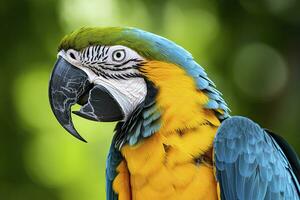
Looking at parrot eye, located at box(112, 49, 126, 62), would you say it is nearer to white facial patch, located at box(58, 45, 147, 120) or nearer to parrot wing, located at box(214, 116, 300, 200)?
white facial patch, located at box(58, 45, 147, 120)

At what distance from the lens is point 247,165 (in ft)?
9.91

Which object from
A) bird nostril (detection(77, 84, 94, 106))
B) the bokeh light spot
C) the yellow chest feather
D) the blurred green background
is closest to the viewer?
the yellow chest feather

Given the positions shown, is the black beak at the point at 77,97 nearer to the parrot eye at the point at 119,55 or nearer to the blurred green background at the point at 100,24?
the parrot eye at the point at 119,55

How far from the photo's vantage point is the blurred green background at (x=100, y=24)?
5320 mm

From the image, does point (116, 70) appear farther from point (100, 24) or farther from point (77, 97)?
point (100, 24)

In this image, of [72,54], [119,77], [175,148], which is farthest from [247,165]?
[72,54]

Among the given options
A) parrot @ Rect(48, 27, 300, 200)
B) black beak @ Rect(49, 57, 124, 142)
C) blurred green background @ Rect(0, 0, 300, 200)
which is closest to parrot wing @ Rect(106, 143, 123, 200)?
parrot @ Rect(48, 27, 300, 200)

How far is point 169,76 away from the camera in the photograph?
3.02 meters

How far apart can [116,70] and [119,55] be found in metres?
0.07

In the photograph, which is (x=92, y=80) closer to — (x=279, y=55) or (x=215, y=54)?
(x=215, y=54)

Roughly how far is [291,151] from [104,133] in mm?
2171

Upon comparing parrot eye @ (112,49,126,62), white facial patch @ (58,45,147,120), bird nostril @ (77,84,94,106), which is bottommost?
bird nostril @ (77,84,94,106)

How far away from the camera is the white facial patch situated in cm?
304

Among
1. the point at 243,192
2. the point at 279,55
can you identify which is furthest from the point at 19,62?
the point at 243,192
